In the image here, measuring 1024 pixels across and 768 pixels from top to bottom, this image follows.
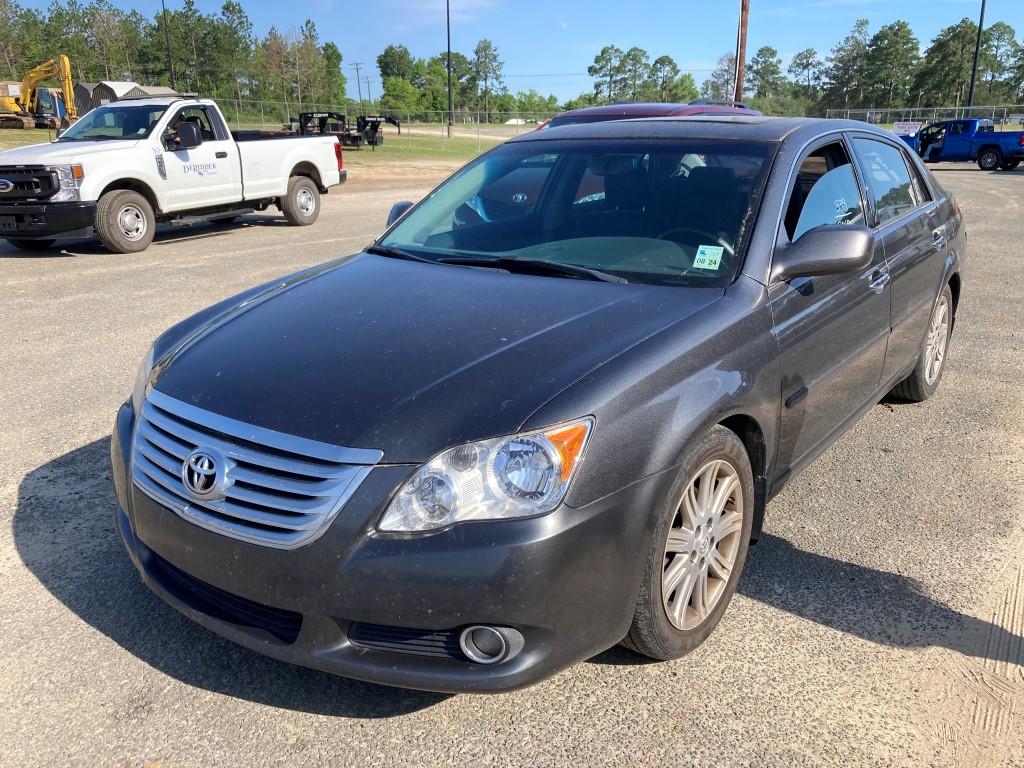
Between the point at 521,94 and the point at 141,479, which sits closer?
the point at 141,479

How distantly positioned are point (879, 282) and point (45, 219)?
9752mm

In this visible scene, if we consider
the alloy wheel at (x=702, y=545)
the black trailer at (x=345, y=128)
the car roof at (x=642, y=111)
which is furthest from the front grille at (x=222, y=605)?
the black trailer at (x=345, y=128)

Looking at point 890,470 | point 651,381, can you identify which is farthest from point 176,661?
point 890,470

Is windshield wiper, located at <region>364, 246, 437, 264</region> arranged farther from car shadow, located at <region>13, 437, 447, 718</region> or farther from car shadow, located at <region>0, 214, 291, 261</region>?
car shadow, located at <region>0, 214, 291, 261</region>

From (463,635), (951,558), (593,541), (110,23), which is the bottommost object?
(951,558)

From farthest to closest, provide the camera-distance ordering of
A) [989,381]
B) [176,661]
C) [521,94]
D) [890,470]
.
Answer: [521,94] → [989,381] → [890,470] → [176,661]

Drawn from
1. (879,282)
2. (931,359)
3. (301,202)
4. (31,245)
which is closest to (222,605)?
(879,282)

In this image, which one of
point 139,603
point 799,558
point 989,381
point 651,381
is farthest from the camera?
point 989,381

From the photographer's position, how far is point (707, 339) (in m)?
2.74

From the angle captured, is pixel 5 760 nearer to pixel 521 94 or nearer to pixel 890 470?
pixel 890 470

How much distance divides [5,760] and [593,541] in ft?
5.65

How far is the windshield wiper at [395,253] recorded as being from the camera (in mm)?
3701

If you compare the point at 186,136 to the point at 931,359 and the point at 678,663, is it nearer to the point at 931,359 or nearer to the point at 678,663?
the point at 931,359

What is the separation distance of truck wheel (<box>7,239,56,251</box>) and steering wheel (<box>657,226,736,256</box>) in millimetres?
10686
